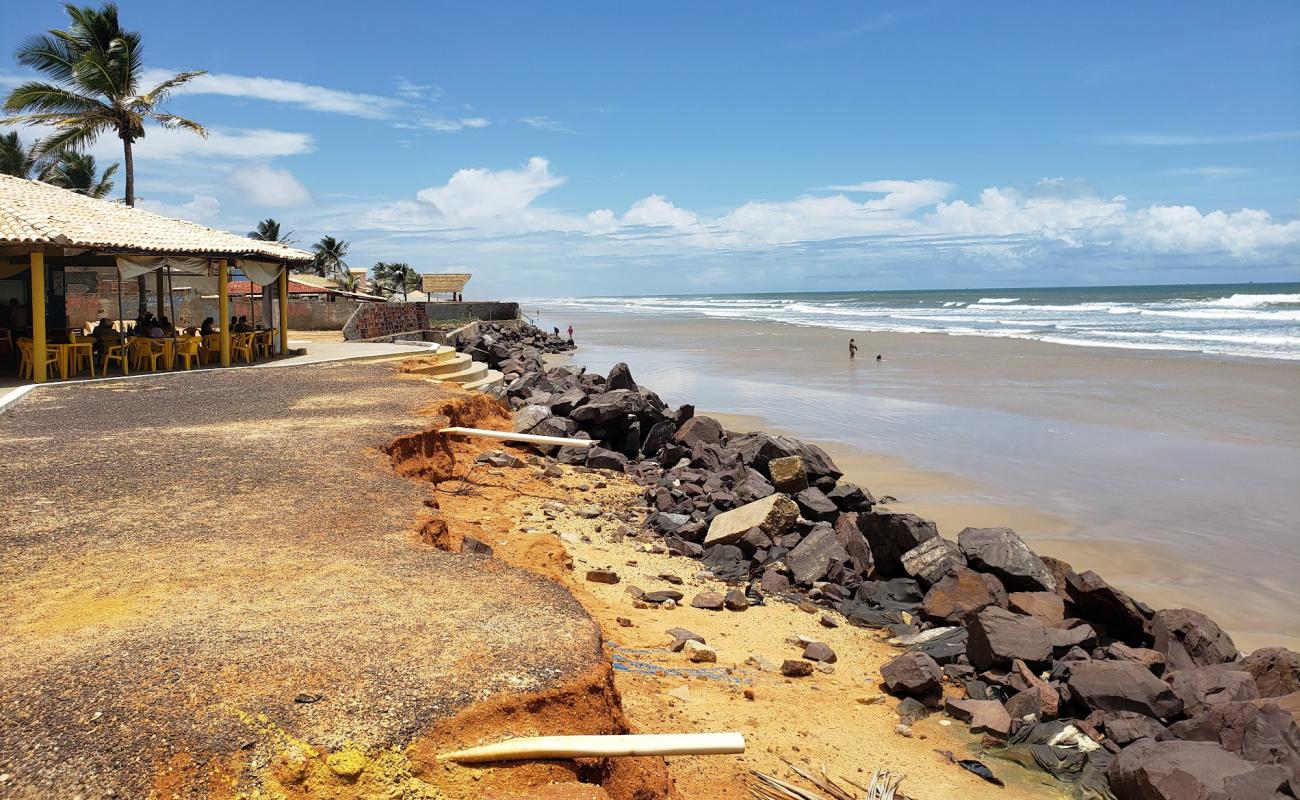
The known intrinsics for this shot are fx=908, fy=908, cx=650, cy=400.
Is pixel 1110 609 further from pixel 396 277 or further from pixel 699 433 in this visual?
pixel 396 277

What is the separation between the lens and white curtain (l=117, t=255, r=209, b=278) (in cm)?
1689

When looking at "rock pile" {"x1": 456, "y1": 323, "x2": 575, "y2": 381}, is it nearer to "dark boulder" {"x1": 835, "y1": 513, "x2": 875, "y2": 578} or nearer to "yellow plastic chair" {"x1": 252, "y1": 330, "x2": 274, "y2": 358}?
"yellow plastic chair" {"x1": 252, "y1": 330, "x2": 274, "y2": 358}

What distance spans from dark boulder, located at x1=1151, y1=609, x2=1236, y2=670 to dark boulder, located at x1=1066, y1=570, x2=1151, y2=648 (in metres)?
0.16

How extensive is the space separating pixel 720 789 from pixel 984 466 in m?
10.0

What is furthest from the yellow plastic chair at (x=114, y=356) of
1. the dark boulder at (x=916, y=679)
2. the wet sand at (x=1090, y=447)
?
the dark boulder at (x=916, y=679)

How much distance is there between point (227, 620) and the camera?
14.7ft

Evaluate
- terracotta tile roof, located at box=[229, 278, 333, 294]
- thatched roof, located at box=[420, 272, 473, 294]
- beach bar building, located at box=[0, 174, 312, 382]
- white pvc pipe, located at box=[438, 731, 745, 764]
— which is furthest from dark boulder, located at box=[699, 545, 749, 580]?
thatched roof, located at box=[420, 272, 473, 294]

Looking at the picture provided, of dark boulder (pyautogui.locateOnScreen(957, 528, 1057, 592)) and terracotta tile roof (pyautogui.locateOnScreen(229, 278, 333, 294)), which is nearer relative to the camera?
dark boulder (pyautogui.locateOnScreen(957, 528, 1057, 592))

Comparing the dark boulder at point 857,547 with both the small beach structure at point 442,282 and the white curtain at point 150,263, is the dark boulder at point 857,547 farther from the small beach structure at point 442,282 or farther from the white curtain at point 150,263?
the small beach structure at point 442,282

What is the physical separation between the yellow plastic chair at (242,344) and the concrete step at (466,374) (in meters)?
4.27

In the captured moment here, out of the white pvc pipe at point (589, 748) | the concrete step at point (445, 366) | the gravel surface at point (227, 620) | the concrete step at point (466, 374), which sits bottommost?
the white pvc pipe at point (589, 748)

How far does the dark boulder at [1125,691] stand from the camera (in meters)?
5.48

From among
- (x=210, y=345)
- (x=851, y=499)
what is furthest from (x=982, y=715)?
(x=210, y=345)

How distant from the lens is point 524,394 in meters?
18.2
